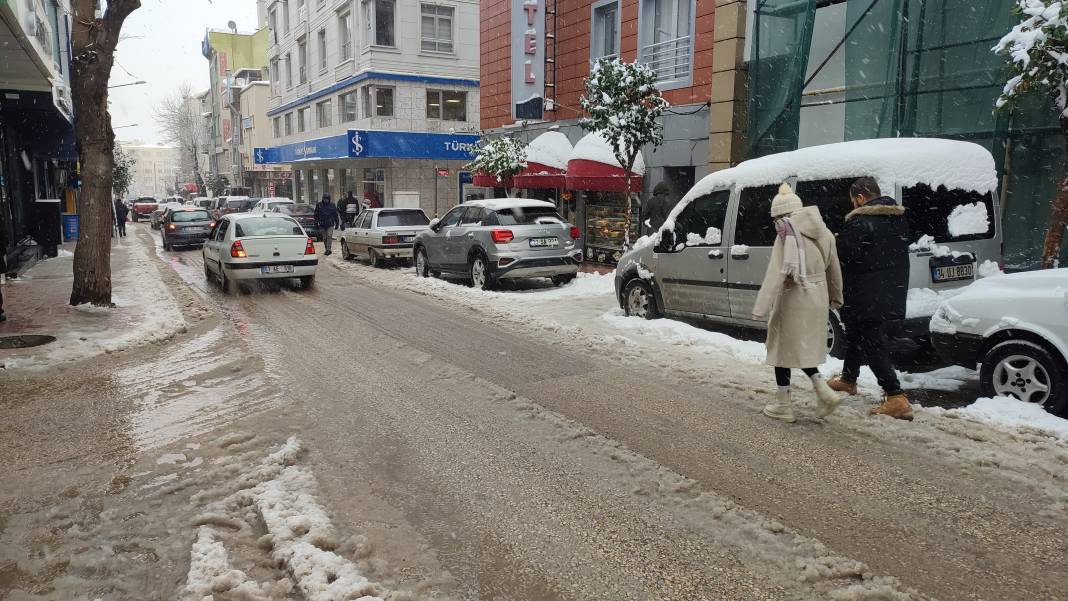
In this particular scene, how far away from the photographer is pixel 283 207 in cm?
2700

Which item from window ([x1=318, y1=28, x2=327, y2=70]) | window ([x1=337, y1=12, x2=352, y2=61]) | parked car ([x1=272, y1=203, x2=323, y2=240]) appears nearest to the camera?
parked car ([x1=272, y1=203, x2=323, y2=240])

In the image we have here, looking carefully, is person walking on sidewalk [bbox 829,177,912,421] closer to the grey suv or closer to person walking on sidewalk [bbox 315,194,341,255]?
the grey suv

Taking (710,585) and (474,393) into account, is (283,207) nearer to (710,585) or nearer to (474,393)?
(474,393)

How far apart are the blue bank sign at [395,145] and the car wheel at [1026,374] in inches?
1030

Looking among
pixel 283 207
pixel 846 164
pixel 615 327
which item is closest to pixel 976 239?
pixel 846 164

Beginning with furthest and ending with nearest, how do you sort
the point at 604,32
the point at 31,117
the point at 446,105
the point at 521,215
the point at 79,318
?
the point at 446,105 < the point at 604,32 < the point at 31,117 < the point at 521,215 < the point at 79,318

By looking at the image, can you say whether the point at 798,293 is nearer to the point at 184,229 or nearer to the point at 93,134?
the point at 93,134

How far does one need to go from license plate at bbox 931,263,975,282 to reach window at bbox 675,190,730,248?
236cm

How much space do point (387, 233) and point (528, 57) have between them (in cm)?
647

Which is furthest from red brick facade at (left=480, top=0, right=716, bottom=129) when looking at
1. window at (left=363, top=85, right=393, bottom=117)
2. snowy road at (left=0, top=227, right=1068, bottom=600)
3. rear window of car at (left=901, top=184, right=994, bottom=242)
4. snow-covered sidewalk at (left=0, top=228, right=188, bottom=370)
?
window at (left=363, top=85, right=393, bottom=117)

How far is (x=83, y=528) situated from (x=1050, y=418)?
20.7 ft

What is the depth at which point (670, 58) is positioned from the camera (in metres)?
16.3

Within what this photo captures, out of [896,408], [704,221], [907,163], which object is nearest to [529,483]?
[896,408]

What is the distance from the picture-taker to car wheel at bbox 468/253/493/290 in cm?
1302
